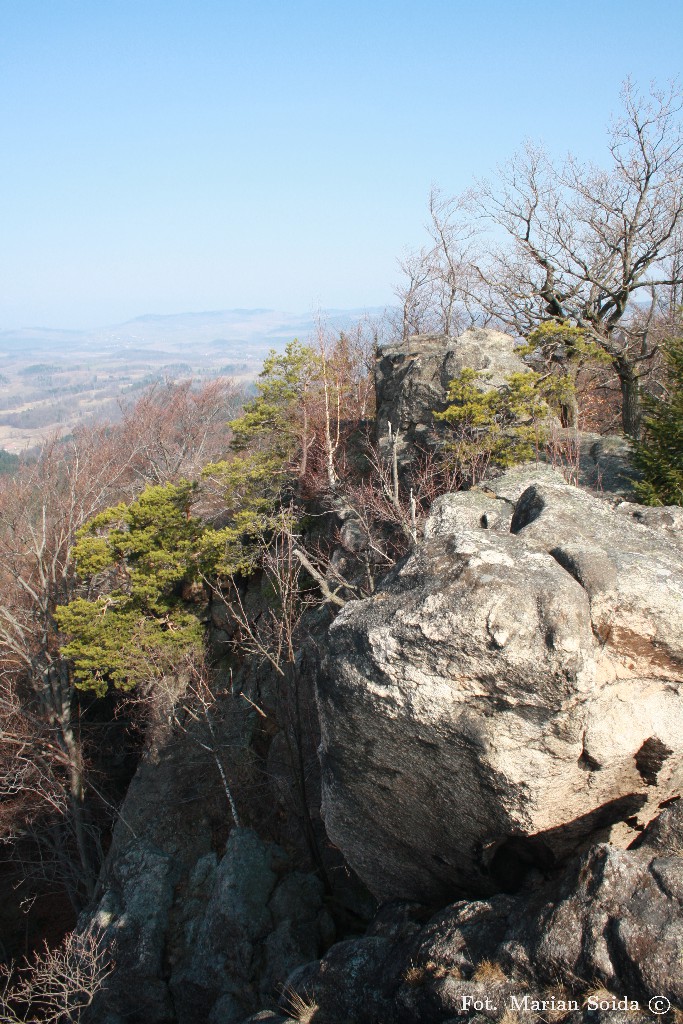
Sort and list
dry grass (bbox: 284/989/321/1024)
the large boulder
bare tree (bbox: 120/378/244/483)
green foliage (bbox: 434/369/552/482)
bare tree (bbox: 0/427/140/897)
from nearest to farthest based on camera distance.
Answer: the large boulder
dry grass (bbox: 284/989/321/1024)
green foliage (bbox: 434/369/552/482)
bare tree (bbox: 0/427/140/897)
bare tree (bbox: 120/378/244/483)

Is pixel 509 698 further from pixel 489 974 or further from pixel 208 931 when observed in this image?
pixel 208 931

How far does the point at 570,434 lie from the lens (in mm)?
16359

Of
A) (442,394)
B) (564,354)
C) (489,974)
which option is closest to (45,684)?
(442,394)

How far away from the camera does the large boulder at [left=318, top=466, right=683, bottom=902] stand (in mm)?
6332

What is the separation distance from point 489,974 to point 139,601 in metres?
13.5

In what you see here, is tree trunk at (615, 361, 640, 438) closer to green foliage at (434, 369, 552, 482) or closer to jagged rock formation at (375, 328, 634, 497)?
jagged rock formation at (375, 328, 634, 497)

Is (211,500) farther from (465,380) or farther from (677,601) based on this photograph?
(677,601)

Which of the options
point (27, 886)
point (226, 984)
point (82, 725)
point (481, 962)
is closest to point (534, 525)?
point (481, 962)

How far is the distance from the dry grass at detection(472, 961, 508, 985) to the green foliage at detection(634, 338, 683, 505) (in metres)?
8.54

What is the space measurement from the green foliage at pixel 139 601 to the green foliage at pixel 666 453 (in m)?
11.1

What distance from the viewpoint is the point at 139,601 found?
17.3 m

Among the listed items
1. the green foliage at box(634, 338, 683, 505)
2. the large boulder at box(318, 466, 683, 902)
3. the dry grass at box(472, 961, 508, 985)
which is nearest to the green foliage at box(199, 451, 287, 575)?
the green foliage at box(634, 338, 683, 505)

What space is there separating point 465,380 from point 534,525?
30.5ft

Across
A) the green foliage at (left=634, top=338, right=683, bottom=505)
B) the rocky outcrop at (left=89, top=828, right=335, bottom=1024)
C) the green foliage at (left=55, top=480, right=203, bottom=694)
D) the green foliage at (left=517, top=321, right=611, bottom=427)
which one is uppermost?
the green foliage at (left=517, top=321, right=611, bottom=427)
